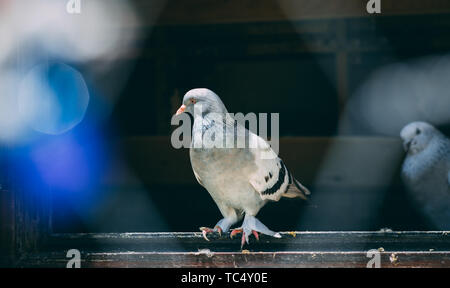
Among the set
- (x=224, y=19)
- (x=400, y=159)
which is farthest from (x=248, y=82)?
(x=400, y=159)

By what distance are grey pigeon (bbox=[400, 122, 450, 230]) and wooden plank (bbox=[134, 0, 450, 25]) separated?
77cm

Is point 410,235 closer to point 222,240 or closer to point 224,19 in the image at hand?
point 222,240

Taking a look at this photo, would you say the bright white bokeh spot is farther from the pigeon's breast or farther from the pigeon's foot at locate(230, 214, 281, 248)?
the pigeon's foot at locate(230, 214, 281, 248)

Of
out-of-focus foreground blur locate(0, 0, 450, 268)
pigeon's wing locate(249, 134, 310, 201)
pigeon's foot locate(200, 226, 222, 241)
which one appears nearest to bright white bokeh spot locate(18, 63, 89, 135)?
out-of-focus foreground blur locate(0, 0, 450, 268)

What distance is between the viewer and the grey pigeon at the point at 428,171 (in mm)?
2697

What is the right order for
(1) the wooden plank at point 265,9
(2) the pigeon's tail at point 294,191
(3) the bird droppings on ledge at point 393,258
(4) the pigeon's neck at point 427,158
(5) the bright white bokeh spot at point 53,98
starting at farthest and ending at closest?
(4) the pigeon's neck at point 427,158
(1) the wooden plank at point 265,9
(2) the pigeon's tail at point 294,191
(5) the bright white bokeh spot at point 53,98
(3) the bird droppings on ledge at point 393,258

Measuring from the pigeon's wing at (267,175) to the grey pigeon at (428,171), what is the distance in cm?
112

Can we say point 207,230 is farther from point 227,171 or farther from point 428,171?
point 428,171

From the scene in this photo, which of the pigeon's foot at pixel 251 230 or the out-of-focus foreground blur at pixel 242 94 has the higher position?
the out-of-focus foreground blur at pixel 242 94

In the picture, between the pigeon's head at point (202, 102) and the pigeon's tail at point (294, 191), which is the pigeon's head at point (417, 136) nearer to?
the pigeon's tail at point (294, 191)

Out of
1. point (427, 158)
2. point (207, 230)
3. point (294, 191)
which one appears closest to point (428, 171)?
point (427, 158)

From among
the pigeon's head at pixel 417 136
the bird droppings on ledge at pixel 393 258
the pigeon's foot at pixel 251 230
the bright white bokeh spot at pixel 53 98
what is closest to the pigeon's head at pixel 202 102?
the pigeon's foot at pixel 251 230

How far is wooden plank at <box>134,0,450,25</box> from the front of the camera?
8.60 feet

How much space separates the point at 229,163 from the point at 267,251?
0.41 meters
